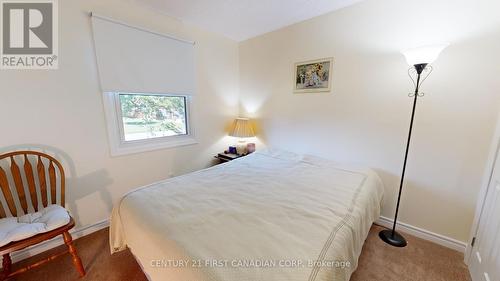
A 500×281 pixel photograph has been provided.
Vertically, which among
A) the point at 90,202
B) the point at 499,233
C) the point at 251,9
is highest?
the point at 251,9

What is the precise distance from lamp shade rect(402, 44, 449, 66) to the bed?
993mm

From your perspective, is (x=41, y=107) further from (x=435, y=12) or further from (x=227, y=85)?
(x=435, y=12)

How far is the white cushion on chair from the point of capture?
3.77 feet

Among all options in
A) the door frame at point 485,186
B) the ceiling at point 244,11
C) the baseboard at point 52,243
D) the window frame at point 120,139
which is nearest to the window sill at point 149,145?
the window frame at point 120,139

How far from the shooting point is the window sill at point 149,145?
6.61ft

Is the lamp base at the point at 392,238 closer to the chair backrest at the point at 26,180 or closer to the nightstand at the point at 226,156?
the nightstand at the point at 226,156

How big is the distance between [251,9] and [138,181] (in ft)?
7.58

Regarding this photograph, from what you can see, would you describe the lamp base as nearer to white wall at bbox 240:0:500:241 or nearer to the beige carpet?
the beige carpet

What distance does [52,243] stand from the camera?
167 centimetres

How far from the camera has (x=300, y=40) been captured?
2311 millimetres

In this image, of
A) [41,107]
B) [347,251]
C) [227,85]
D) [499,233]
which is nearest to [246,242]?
[347,251]

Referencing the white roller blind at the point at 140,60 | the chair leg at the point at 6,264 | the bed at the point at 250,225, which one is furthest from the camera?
the white roller blind at the point at 140,60

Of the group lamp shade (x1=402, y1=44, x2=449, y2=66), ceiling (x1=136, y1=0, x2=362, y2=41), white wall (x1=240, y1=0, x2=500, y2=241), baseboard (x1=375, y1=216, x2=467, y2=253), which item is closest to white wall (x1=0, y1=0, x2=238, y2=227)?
ceiling (x1=136, y1=0, x2=362, y2=41)

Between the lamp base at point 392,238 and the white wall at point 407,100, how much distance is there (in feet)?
0.70
